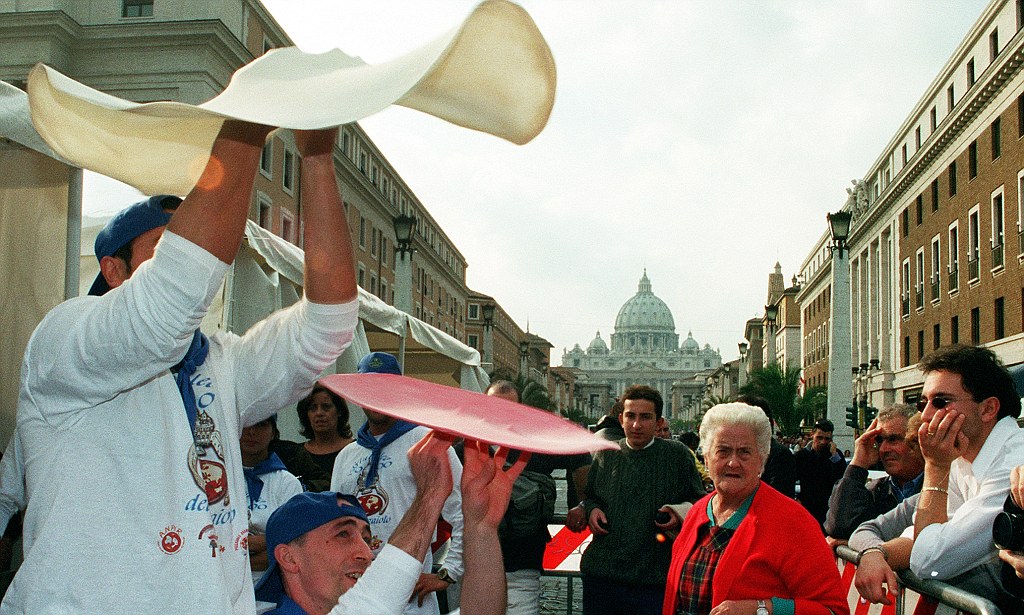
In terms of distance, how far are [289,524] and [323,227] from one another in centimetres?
115

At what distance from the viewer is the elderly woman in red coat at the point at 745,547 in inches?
143

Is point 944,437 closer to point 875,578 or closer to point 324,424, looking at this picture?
point 875,578

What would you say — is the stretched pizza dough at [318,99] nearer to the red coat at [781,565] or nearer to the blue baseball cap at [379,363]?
the red coat at [781,565]

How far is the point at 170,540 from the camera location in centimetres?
193

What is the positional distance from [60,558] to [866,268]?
58.7 meters

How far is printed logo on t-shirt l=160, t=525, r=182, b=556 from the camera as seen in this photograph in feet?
6.30

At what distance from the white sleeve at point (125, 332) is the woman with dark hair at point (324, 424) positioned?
3.62 metres

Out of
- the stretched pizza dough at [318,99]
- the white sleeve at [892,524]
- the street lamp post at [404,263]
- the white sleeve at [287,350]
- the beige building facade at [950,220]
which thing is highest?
the beige building facade at [950,220]

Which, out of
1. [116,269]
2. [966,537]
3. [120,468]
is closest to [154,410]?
[120,468]

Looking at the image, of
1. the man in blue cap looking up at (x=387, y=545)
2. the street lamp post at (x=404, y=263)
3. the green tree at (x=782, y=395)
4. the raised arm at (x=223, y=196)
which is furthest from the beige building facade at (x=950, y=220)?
the raised arm at (x=223, y=196)

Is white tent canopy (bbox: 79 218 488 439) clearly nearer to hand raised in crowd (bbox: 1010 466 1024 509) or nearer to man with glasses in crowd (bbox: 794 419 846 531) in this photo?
hand raised in crowd (bbox: 1010 466 1024 509)

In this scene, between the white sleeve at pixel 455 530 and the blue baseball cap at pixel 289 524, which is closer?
the blue baseball cap at pixel 289 524

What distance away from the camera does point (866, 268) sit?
5634 centimetres

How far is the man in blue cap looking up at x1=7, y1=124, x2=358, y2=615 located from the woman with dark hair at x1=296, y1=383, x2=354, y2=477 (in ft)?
11.0
